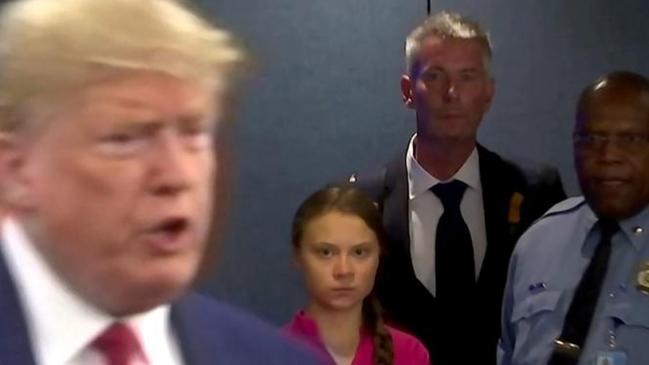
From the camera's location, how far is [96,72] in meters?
0.73

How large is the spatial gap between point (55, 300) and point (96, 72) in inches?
5.9

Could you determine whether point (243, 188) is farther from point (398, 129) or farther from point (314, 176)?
point (398, 129)

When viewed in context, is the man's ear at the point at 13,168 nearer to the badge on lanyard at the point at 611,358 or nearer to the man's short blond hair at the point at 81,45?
the man's short blond hair at the point at 81,45

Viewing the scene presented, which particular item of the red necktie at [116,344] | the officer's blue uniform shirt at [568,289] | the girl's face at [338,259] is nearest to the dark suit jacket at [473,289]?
the officer's blue uniform shirt at [568,289]

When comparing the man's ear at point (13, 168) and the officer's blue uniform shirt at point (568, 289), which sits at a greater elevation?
the man's ear at point (13, 168)

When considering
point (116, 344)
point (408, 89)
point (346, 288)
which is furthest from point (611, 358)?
point (116, 344)

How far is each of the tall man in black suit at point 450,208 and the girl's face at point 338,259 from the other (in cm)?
23

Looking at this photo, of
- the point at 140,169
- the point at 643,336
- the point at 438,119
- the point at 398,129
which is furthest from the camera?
the point at 398,129

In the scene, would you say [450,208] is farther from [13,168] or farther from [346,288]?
[13,168]

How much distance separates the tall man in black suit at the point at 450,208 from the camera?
2.28m

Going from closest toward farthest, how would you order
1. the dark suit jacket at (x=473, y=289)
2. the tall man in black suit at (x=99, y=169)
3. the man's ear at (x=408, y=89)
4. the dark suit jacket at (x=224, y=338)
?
the tall man in black suit at (x=99, y=169), the dark suit jacket at (x=224, y=338), the dark suit jacket at (x=473, y=289), the man's ear at (x=408, y=89)

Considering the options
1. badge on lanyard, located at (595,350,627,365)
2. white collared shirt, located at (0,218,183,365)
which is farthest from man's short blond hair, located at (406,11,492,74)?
white collared shirt, located at (0,218,183,365)

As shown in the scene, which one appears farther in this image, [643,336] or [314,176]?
[314,176]

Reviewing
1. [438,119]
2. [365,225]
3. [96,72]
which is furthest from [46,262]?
[438,119]
